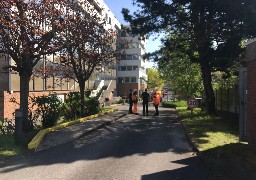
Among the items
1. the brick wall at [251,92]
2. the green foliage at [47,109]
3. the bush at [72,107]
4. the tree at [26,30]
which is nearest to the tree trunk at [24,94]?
the tree at [26,30]

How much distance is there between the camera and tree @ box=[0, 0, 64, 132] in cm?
1221

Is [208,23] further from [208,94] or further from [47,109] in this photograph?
[47,109]

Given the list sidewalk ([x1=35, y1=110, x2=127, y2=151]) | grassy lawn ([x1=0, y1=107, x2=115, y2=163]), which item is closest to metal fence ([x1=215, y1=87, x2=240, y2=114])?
sidewalk ([x1=35, y1=110, x2=127, y2=151])

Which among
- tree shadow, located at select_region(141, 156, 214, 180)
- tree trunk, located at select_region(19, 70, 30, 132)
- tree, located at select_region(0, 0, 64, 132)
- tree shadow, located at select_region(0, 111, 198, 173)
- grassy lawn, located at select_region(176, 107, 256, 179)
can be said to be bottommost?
tree shadow, located at select_region(141, 156, 214, 180)

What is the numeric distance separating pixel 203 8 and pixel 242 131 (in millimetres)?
7445

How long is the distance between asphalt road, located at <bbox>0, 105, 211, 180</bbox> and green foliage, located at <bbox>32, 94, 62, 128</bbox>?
8.89 feet

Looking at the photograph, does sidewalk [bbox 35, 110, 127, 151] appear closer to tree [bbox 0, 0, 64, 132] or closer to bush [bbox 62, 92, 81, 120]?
tree [bbox 0, 0, 64, 132]

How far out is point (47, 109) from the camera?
15609 millimetres

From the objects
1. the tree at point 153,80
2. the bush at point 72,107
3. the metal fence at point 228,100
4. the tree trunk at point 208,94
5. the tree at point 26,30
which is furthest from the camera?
the tree at point 153,80

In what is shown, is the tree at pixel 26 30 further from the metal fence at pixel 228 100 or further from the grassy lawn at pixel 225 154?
the metal fence at pixel 228 100

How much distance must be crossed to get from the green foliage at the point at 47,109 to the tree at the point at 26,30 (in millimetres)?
1479

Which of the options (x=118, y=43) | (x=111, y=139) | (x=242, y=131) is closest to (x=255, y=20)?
(x=242, y=131)

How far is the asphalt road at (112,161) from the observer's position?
7.95 metres

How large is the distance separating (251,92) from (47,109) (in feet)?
26.9
